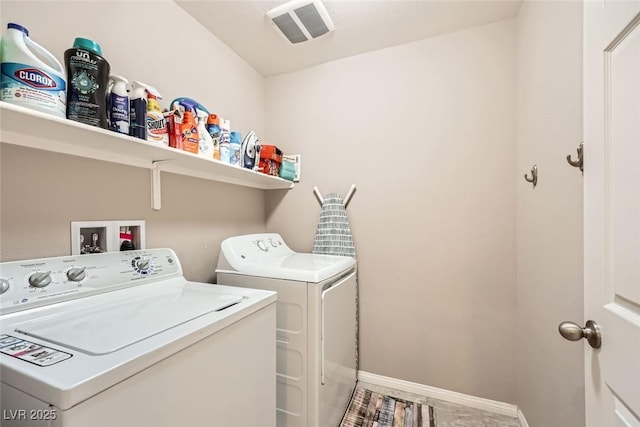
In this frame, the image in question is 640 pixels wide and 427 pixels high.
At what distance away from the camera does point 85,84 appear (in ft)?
3.17

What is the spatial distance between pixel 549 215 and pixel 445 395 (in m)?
1.43

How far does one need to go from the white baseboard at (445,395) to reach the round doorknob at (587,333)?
1438 mm

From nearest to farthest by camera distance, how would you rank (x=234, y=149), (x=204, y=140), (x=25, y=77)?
1. (x=25, y=77)
2. (x=204, y=140)
3. (x=234, y=149)

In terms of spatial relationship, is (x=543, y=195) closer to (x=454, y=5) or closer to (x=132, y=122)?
(x=454, y=5)

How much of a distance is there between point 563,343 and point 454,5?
1.90 meters

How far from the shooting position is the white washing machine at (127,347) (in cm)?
55

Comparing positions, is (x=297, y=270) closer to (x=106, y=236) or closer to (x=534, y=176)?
(x=106, y=236)

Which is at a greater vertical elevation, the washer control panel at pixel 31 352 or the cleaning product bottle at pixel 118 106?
the cleaning product bottle at pixel 118 106

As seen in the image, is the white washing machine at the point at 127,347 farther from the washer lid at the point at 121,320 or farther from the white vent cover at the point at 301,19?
the white vent cover at the point at 301,19

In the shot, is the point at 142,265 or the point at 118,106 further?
the point at 142,265

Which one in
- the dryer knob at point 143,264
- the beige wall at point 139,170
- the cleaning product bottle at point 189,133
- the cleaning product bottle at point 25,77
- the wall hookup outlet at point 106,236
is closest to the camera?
the cleaning product bottle at point 25,77

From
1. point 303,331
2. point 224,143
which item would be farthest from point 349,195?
point 303,331

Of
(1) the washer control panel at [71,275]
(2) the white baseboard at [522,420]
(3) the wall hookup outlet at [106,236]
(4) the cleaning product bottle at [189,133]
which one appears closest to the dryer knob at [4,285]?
(1) the washer control panel at [71,275]

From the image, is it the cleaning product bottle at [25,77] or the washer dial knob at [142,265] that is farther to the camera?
the washer dial knob at [142,265]
